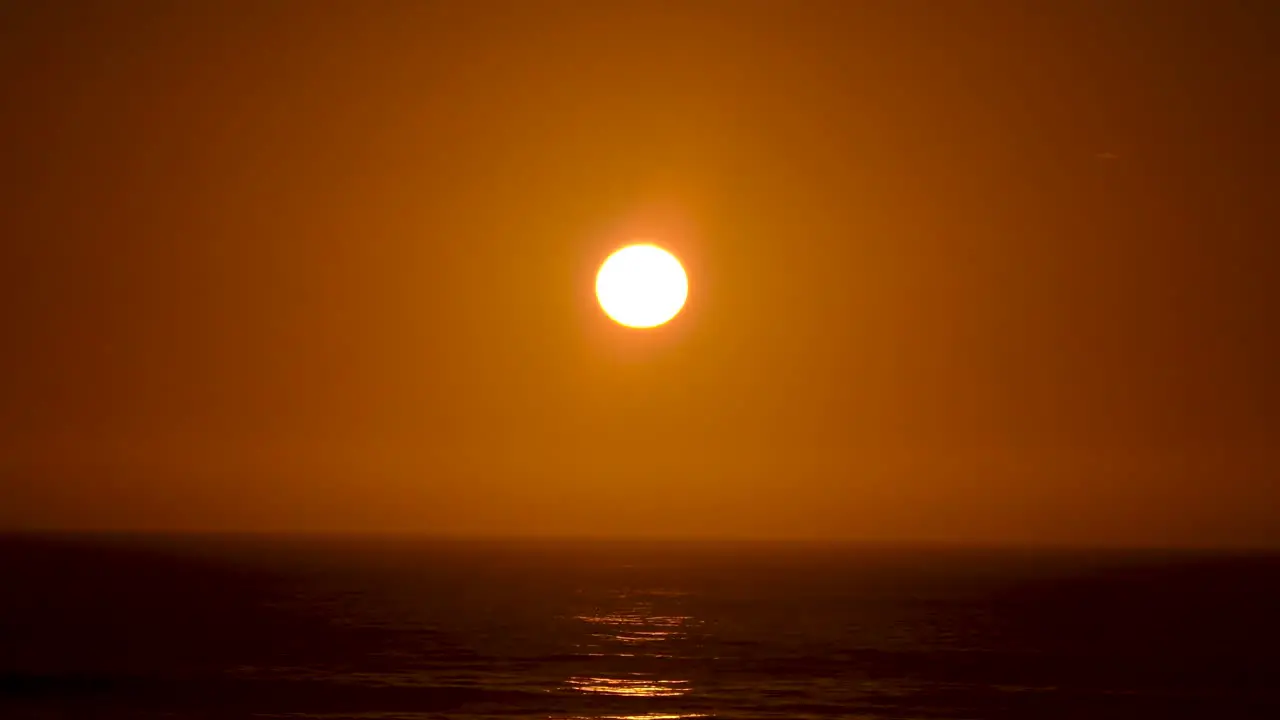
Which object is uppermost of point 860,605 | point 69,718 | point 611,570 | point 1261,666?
point 611,570

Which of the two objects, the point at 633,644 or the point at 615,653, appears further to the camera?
the point at 633,644

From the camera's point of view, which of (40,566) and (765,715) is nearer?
(765,715)

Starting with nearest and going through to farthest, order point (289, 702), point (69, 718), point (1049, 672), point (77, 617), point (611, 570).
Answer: point (69, 718), point (289, 702), point (1049, 672), point (77, 617), point (611, 570)

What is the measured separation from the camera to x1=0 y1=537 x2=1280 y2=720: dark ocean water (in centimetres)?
4331

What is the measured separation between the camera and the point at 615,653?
188ft

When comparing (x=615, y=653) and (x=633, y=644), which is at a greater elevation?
(x=633, y=644)

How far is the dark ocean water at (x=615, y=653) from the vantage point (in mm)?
43312

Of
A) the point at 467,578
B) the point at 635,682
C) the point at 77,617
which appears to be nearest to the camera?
the point at 635,682

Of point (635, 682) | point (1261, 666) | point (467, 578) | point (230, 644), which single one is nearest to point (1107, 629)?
point (1261, 666)

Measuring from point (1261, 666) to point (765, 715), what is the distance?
98.0 feet

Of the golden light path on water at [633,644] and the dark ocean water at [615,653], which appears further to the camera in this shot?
the golden light path on water at [633,644]

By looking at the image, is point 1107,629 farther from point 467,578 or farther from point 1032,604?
point 467,578

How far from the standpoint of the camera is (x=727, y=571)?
6599 inches

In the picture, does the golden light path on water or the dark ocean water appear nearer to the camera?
the dark ocean water
